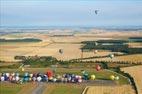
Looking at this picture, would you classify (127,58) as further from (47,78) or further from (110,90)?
(110,90)

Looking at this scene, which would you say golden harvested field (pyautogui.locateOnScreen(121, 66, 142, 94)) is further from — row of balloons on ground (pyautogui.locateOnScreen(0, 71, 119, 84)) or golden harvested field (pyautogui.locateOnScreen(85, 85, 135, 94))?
row of balloons on ground (pyautogui.locateOnScreen(0, 71, 119, 84))

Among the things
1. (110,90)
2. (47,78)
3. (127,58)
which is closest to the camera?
(110,90)

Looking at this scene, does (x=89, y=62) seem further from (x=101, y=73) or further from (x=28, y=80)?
(x=28, y=80)

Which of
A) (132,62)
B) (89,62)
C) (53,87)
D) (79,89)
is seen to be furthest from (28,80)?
(132,62)

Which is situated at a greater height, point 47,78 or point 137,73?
point 137,73

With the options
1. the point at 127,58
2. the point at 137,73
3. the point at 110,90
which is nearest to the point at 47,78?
the point at 110,90

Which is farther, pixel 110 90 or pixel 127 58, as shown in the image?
pixel 127 58
